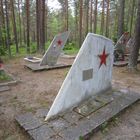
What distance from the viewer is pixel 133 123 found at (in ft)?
8.82

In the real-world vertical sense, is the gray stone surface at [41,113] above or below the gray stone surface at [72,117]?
below

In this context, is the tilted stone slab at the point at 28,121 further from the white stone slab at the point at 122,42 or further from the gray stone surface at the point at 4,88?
the white stone slab at the point at 122,42

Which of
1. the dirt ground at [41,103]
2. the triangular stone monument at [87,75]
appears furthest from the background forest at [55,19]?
the triangular stone monument at [87,75]

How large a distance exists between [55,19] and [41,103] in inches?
1260

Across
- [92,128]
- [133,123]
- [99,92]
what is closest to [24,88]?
[99,92]

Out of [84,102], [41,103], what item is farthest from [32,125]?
[84,102]

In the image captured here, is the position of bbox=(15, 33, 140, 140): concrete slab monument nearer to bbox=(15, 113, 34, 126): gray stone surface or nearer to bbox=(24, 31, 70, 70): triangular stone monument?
bbox=(15, 113, 34, 126): gray stone surface

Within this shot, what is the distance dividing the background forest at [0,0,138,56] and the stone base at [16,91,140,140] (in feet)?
22.7

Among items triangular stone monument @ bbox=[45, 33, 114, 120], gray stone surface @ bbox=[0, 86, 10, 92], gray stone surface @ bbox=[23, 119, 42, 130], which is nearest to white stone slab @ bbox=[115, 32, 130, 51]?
triangular stone monument @ bbox=[45, 33, 114, 120]

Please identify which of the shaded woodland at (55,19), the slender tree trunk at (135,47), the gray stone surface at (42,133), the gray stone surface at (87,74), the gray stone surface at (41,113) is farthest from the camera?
the shaded woodland at (55,19)

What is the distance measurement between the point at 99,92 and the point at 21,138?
1.85m

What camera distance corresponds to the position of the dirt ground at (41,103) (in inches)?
93.8

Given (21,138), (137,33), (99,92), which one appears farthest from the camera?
(137,33)

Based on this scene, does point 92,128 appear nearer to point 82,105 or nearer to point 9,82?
point 82,105
